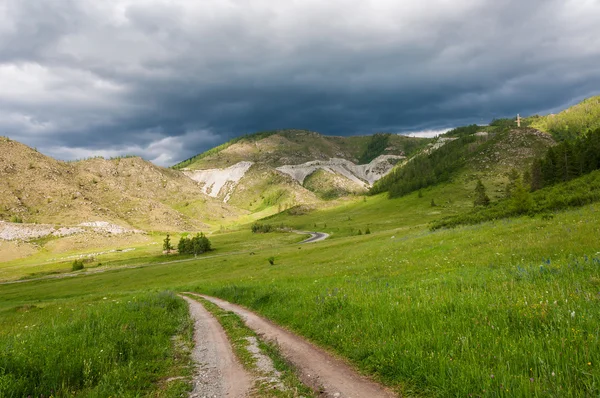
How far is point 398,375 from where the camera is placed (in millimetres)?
7152

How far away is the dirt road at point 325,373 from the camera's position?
7.12 meters

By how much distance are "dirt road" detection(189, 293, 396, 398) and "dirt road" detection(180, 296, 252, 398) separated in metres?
1.66

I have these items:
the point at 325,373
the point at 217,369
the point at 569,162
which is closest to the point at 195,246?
the point at 217,369

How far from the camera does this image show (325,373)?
332 inches

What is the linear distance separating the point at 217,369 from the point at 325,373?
3775 millimetres

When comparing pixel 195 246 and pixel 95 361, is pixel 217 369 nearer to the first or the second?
pixel 95 361

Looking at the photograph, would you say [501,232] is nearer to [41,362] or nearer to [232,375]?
[232,375]

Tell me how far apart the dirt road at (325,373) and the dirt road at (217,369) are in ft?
5.45

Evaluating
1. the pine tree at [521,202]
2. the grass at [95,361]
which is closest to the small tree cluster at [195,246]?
the pine tree at [521,202]

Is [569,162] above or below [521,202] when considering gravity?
above

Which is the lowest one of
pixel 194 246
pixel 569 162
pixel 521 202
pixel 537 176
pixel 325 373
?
pixel 194 246

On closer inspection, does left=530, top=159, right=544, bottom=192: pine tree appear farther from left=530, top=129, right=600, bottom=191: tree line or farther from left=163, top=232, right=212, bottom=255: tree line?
left=163, top=232, right=212, bottom=255: tree line

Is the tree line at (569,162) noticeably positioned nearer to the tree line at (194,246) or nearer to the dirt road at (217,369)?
the dirt road at (217,369)

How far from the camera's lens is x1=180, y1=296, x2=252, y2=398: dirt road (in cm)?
810
